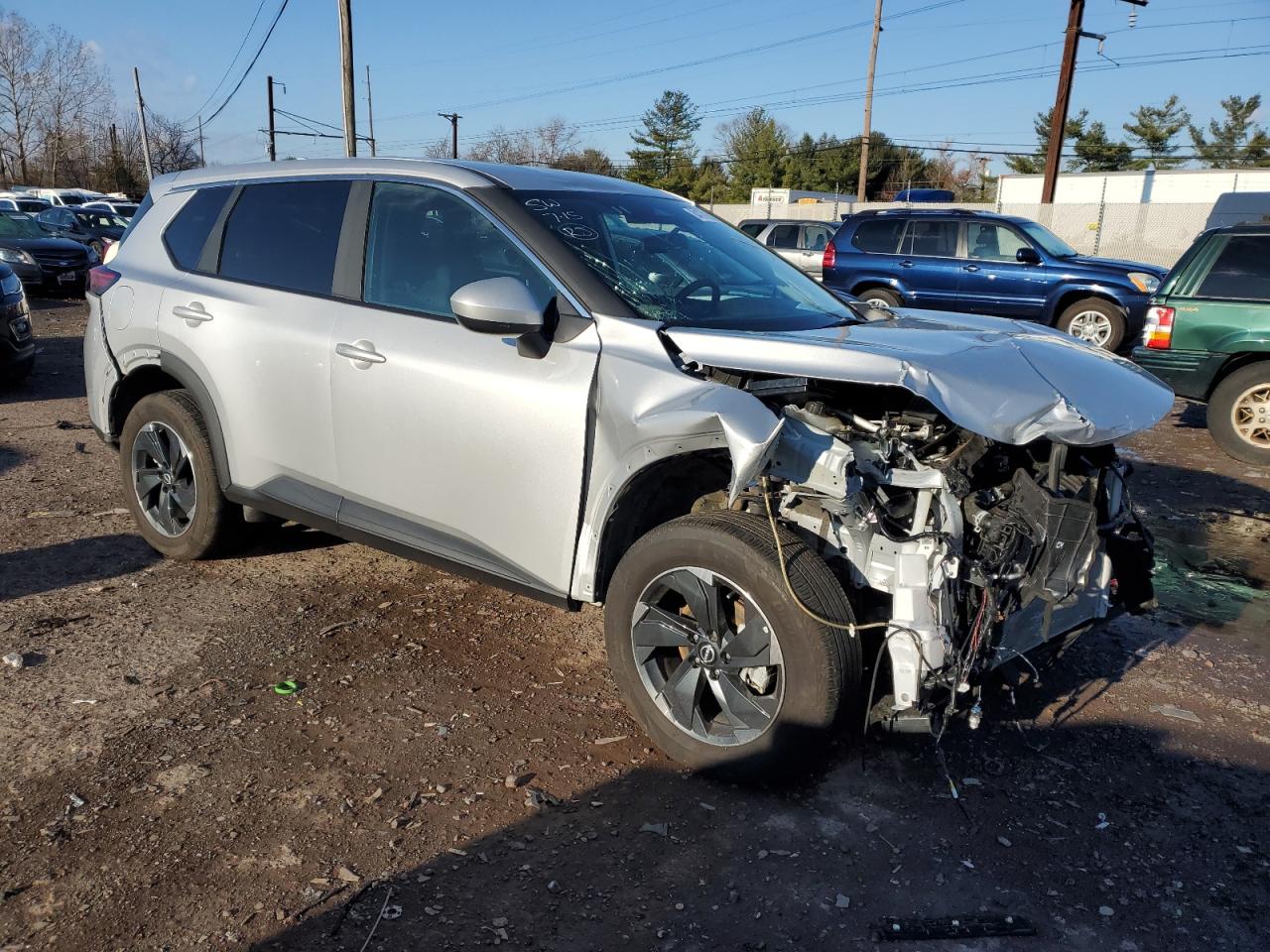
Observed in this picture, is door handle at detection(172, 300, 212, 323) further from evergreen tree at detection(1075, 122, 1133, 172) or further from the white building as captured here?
evergreen tree at detection(1075, 122, 1133, 172)

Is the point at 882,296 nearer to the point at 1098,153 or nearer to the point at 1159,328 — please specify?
the point at 1159,328

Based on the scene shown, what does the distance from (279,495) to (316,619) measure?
59 centimetres

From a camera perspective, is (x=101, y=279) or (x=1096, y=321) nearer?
(x=101, y=279)

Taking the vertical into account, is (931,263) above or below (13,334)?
above

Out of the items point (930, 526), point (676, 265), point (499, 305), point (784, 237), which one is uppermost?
point (784, 237)

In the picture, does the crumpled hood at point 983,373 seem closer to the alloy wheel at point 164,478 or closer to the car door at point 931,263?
the alloy wheel at point 164,478

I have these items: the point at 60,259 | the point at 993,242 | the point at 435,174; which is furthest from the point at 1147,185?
the point at 435,174

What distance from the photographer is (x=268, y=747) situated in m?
3.36

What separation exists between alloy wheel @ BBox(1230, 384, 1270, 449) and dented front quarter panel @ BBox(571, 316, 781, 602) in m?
6.61

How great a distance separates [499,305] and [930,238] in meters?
12.1

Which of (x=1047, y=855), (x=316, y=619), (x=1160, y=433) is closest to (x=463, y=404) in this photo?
(x=316, y=619)

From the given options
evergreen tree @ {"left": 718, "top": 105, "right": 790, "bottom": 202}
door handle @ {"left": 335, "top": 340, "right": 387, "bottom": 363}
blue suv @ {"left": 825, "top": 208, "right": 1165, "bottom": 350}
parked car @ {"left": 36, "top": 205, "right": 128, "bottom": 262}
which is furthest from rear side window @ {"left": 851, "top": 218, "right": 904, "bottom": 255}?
evergreen tree @ {"left": 718, "top": 105, "right": 790, "bottom": 202}

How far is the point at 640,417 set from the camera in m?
3.13

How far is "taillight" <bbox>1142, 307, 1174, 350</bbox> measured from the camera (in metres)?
8.12
